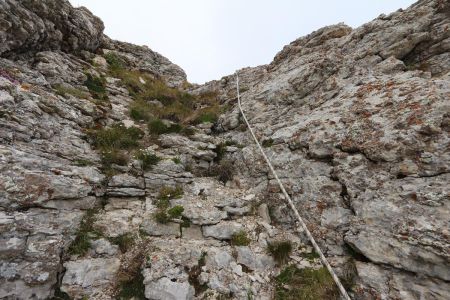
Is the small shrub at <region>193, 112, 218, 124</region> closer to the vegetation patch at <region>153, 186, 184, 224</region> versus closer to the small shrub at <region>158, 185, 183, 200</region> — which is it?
the vegetation patch at <region>153, 186, 184, 224</region>

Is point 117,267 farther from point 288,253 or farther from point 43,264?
point 288,253

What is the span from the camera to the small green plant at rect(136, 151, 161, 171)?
9508 millimetres

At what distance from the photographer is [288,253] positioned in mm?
6695

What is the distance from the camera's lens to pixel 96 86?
49.2 ft

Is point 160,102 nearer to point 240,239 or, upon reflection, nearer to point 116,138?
point 116,138

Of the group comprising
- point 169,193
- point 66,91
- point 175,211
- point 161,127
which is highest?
point 66,91

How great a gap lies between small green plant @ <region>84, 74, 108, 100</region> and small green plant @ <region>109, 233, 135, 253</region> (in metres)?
9.68

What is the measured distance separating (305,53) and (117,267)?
16.3 metres

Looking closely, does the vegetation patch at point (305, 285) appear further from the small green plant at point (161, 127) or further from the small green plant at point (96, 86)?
the small green plant at point (96, 86)

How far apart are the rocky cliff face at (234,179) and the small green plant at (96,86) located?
319 mm

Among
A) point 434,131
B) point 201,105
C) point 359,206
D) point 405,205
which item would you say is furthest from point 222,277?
point 201,105

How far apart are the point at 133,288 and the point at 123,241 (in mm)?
1337

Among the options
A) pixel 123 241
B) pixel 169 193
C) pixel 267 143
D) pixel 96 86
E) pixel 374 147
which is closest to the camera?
pixel 123 241

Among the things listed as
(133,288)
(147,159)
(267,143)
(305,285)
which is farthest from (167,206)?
(267,143)
